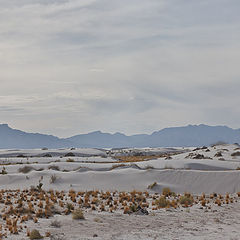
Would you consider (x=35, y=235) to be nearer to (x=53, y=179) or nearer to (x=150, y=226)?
(x=150, y=226)

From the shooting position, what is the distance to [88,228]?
34.9 feet

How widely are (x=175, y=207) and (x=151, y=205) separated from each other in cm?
114

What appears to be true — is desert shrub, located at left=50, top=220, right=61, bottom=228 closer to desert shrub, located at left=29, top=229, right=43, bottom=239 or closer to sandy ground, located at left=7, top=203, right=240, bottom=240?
sandy ground, located at left=7, top=203, right=240, bottom=240

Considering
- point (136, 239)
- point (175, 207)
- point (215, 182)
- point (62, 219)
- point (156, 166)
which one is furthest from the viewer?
point (156, 166)

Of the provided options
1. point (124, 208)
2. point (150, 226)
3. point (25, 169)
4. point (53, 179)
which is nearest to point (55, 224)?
point (150, 226)

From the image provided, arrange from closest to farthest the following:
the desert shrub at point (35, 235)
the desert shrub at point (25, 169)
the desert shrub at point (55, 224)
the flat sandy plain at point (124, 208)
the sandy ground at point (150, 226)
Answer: the desert shrub at point (35, 235) < the sandy ground at point (150, 226) < the flat sandy plain at point (124, 208) < the desert shrub at point (55, 224) < the desert shrub at point (25, 169)

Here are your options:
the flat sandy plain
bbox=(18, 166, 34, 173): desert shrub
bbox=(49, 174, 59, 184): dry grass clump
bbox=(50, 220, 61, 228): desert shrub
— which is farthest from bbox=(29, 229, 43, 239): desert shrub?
bbox=(18, 166, 34, 173): desert shrub

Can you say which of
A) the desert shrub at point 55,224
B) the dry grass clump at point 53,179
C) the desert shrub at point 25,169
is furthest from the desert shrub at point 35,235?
the desert shrub at point 25,169

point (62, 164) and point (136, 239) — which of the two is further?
point (62, 164)

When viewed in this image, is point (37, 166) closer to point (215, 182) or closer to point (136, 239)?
point (215, 182)

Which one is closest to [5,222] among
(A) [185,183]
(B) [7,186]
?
(B) [7,186]

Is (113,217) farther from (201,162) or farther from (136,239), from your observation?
(201,162)

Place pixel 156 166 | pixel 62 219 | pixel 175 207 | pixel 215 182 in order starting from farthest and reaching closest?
pixel 156 166 → pixel 215 182 → pixel 175 207 → pixel 62 219

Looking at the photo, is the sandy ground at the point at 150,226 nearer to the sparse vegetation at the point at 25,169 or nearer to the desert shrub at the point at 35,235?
the desert shrub at the point at 35,235
